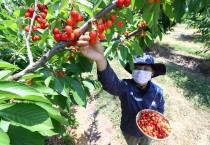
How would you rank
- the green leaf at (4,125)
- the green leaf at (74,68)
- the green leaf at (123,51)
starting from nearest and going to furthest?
the green leaf at (4,125)
the green leaf at (74,68)
the green leaf at (123,51)

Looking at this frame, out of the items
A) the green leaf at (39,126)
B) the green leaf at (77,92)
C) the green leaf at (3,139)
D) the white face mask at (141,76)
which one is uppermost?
the green leaf at (3,139)

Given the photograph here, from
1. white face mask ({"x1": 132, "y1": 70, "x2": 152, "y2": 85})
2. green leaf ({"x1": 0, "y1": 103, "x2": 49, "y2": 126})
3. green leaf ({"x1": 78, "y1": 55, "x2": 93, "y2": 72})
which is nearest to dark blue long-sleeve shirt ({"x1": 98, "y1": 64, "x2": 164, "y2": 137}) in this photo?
white face mask ({"x1": 132, "y1": 70, "x2": 152, "y2": 85})

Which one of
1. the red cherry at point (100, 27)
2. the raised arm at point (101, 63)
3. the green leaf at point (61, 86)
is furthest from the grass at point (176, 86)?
the red cherry at point (100, 27)

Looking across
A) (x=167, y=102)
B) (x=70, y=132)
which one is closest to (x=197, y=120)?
(x=167, y=102)

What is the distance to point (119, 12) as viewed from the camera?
4.65ft

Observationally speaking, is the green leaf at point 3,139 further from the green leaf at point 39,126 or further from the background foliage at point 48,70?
the green leaf at point 39,126

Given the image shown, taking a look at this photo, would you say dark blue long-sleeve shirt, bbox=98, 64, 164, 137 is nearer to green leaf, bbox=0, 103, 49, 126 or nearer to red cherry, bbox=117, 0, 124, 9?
red cherry, bbox=117, 0, 124, 9

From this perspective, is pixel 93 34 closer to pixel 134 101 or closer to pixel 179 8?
pixel 179 8

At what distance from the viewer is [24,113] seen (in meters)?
0.91

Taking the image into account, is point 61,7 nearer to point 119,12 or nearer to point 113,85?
point 119,12

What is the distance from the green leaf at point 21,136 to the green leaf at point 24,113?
76mm

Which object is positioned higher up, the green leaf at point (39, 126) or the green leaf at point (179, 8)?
the green leaf at point (179, 8)

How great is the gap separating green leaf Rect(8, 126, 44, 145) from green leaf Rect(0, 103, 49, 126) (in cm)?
8

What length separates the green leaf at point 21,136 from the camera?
0.95 metres
